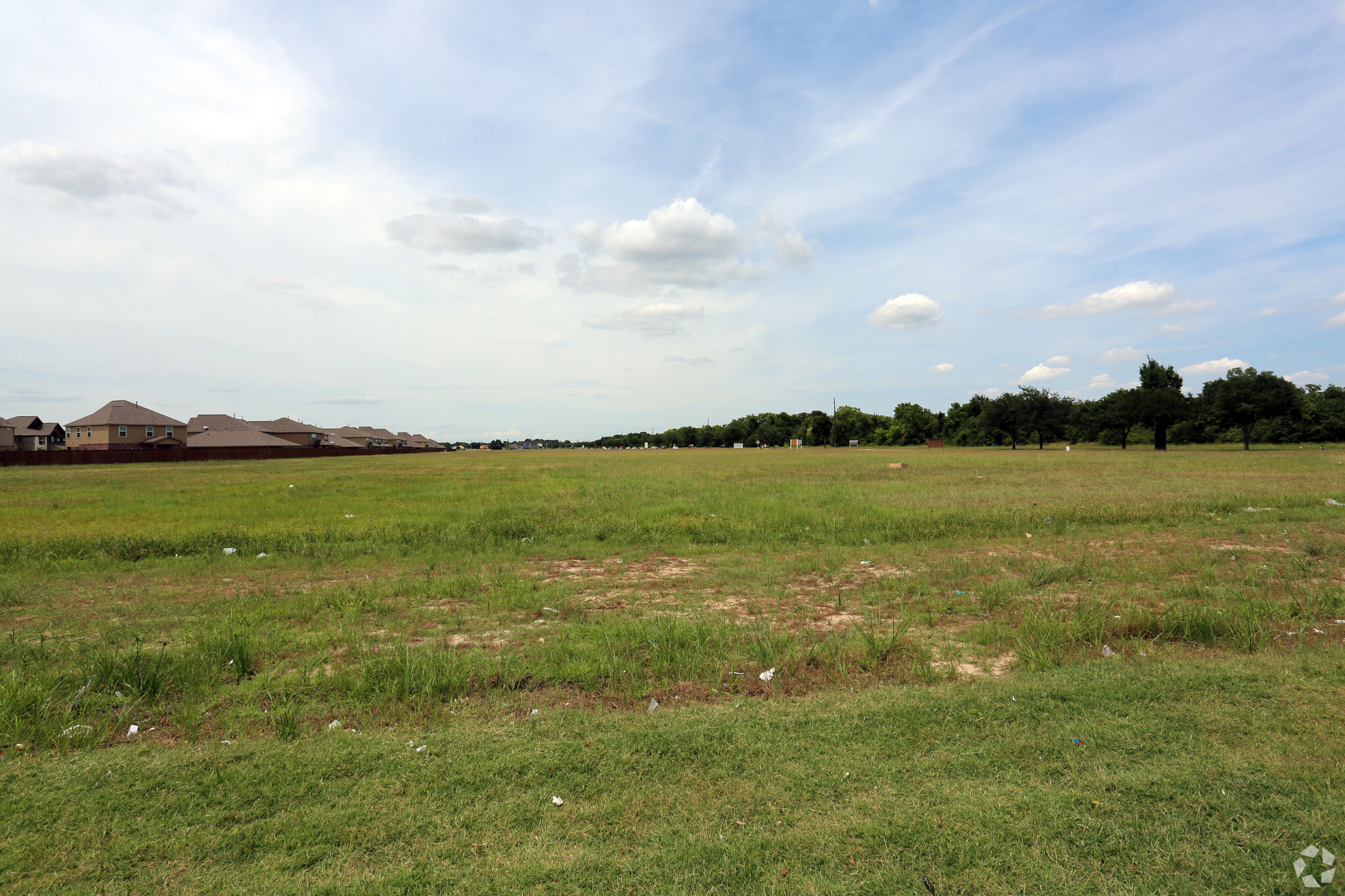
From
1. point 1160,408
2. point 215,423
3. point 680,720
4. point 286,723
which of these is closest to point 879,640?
point 680,720

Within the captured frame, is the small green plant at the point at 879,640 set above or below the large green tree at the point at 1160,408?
below

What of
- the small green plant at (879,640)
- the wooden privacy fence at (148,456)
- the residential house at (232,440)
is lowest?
the small green plant at (879,640)

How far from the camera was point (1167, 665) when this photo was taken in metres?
5.42

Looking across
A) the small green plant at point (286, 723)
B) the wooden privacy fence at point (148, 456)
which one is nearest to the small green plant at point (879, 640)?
the small green plant at point (286, 723)

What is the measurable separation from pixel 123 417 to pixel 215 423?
105 feet

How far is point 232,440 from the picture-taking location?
285 feet

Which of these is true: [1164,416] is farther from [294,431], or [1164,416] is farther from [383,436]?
Answer: [383,436]

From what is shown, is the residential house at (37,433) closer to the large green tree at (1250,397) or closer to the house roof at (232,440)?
the house roof at (232,440)

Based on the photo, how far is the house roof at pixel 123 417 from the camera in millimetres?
77375

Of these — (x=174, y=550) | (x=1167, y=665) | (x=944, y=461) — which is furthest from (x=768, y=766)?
(x=944, y=461)

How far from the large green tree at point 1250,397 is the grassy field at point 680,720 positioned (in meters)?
53.2

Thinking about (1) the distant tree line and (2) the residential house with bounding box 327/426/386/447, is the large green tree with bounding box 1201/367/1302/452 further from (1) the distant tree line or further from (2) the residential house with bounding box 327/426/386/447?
(2) the residential house with bounding box 327/426/386/447

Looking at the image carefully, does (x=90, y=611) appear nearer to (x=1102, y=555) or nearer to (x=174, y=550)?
(x=174, y=550)

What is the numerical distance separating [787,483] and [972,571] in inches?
655
